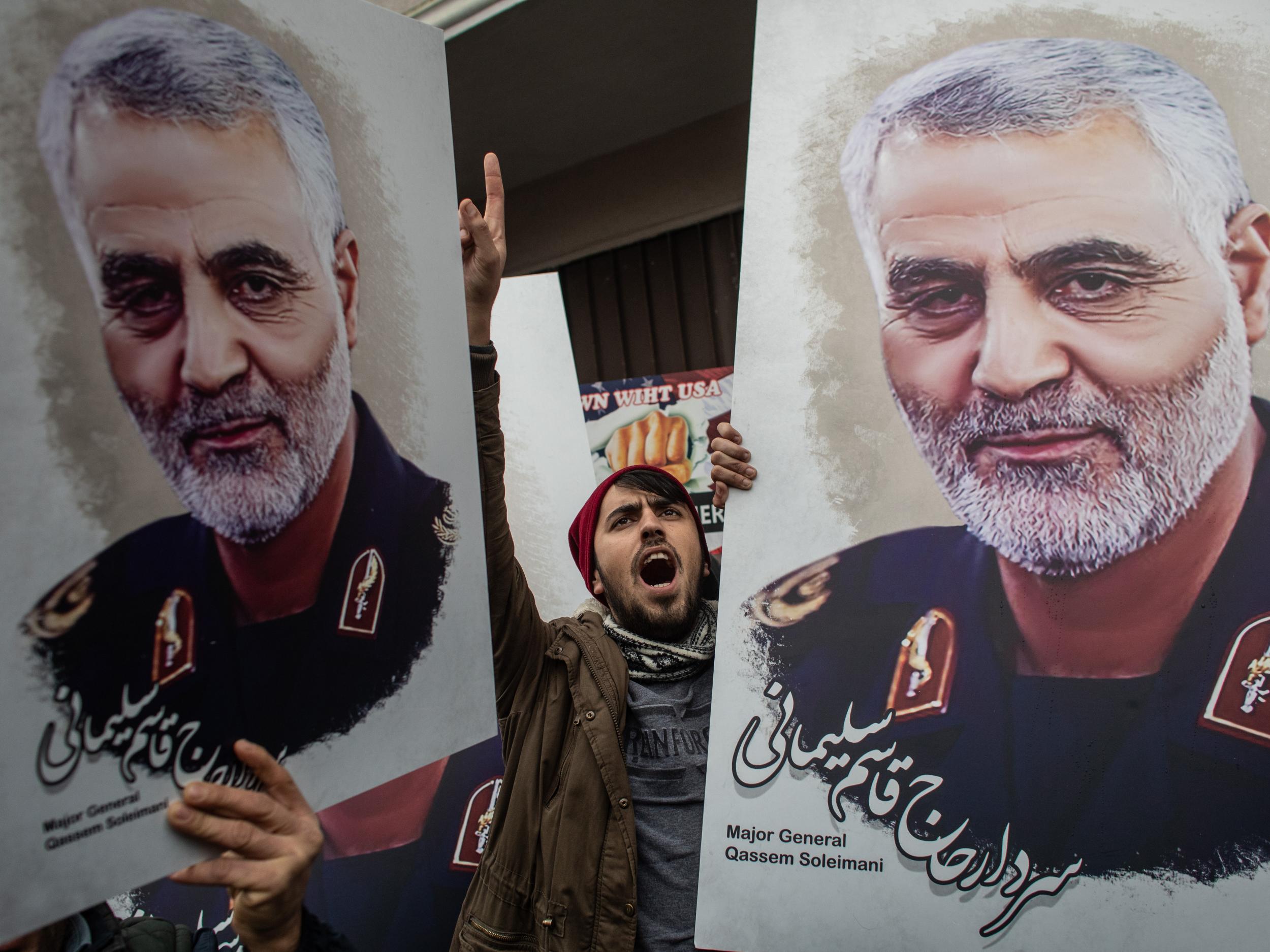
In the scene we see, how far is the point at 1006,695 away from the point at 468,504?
0.78 meters

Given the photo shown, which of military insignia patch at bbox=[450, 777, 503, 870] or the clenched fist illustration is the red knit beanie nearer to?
military insignia patch at bbox=[450, 777, 503, 870]

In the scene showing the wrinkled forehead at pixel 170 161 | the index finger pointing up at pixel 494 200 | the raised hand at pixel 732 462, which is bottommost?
the raised hand at pixel 732 462

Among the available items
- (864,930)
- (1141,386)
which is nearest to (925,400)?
(1141,386)

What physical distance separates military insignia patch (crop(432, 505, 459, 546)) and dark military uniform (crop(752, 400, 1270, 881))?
1.64 feet

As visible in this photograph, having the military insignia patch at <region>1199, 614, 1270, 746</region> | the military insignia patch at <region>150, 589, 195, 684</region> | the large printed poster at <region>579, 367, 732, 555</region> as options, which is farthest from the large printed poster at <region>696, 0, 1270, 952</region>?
the large printed poster at <region>579, 367, 732, 555</region>

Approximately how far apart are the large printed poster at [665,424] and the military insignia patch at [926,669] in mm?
1475

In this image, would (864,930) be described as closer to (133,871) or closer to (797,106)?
(133,871)

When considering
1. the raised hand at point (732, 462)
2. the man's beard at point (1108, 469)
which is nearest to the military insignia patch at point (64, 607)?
the raised hand at point (732, 462)

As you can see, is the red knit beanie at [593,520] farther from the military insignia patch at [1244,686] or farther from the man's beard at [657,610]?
the military insignia patch at [1244,686]

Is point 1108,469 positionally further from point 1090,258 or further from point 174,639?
point 174,639

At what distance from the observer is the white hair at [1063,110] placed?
53.6 inches

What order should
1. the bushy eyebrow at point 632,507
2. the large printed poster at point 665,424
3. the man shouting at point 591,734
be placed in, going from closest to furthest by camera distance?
the man shouting at point 591,734, the bushy eyebrow at point 632,507, the large printed poster at point 665,424

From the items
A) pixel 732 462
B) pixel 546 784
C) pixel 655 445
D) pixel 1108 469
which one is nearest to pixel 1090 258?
pixel 1108 469

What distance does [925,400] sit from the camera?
1.42 metres
